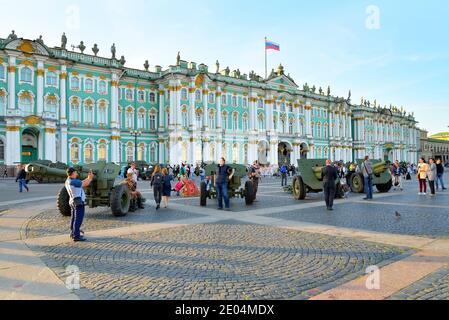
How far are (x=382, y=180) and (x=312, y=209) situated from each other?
9032 mm

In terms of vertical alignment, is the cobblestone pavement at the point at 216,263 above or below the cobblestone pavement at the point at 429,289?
below

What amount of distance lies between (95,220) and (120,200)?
97 centimetres

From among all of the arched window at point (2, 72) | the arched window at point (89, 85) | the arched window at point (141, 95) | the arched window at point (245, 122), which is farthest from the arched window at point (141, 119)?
the arched window at point (2, 72)

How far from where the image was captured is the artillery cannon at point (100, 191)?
11086mm

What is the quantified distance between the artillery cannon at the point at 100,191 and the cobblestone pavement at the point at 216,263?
3378 mm

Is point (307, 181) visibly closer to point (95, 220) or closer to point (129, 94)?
point (95, 220)

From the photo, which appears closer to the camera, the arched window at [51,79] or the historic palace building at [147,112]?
the historic palace building at [147,112]

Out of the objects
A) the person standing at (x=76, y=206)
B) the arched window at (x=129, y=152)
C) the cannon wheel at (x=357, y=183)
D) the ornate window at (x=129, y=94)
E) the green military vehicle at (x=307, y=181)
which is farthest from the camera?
the ornate window at (x=129, y=94)

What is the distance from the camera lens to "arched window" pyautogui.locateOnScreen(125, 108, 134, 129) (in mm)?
49531

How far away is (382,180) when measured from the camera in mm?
19359

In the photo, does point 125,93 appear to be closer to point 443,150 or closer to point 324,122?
point 324,122

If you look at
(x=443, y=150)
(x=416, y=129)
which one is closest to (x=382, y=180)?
(x=416, y=129)

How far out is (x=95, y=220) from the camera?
34.6ft

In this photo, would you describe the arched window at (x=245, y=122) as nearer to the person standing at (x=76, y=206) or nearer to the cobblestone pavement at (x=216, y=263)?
the cobblestone pavement at (x=216, y=263)
